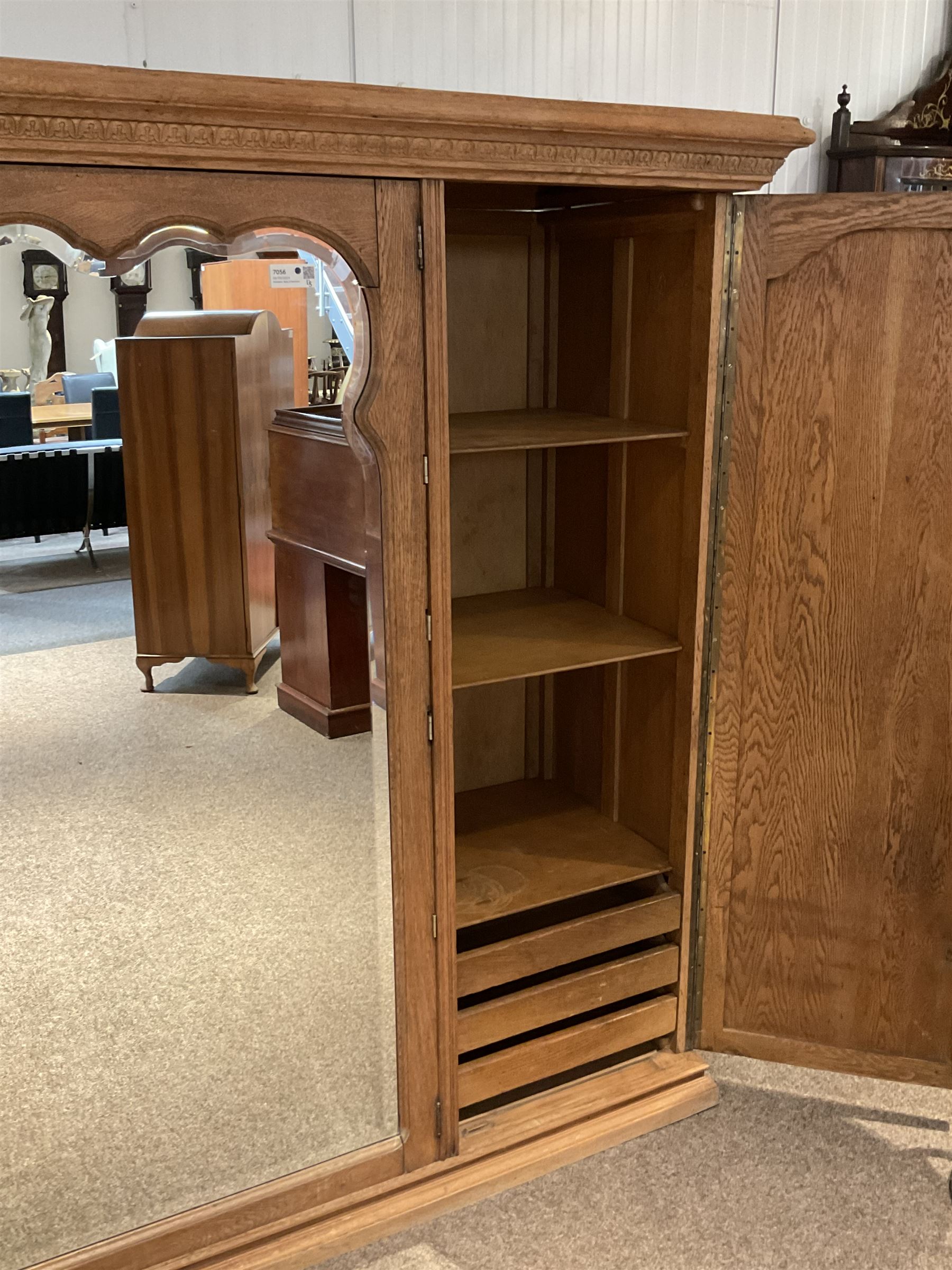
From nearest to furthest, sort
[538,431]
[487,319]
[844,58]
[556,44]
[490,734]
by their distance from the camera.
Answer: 1. [538,431]
2. [487,319]
3. [490,734]
4. [556,44]
5. [844,58]

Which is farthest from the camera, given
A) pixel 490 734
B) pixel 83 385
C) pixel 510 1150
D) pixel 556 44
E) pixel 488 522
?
pixel 556 44

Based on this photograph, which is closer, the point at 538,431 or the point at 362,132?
the point at 362,132

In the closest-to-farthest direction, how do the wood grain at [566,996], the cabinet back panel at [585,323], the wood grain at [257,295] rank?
the wood grain at [257,295], the wood grain at [566,996], the cabinet back panel at [585,323]

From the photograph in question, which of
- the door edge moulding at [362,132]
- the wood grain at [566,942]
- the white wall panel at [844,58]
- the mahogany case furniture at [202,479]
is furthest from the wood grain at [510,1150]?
the white wall panel at [844,58]

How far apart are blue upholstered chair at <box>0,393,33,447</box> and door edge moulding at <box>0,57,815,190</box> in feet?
1.03

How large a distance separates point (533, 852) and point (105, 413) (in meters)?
1.17

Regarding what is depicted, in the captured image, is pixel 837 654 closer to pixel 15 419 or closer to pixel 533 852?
pixel 533 852

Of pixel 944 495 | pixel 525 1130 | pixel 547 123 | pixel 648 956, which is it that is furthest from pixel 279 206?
pixel 525 1130

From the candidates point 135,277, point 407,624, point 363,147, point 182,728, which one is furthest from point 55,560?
point 363,147

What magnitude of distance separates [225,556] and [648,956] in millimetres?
1108

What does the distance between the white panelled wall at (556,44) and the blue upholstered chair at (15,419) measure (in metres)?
0.93

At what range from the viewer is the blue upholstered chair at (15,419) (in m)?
1.54

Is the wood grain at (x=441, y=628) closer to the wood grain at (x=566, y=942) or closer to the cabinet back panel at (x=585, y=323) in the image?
the wood grain at (x=566, y=942)

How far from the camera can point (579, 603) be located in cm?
231
